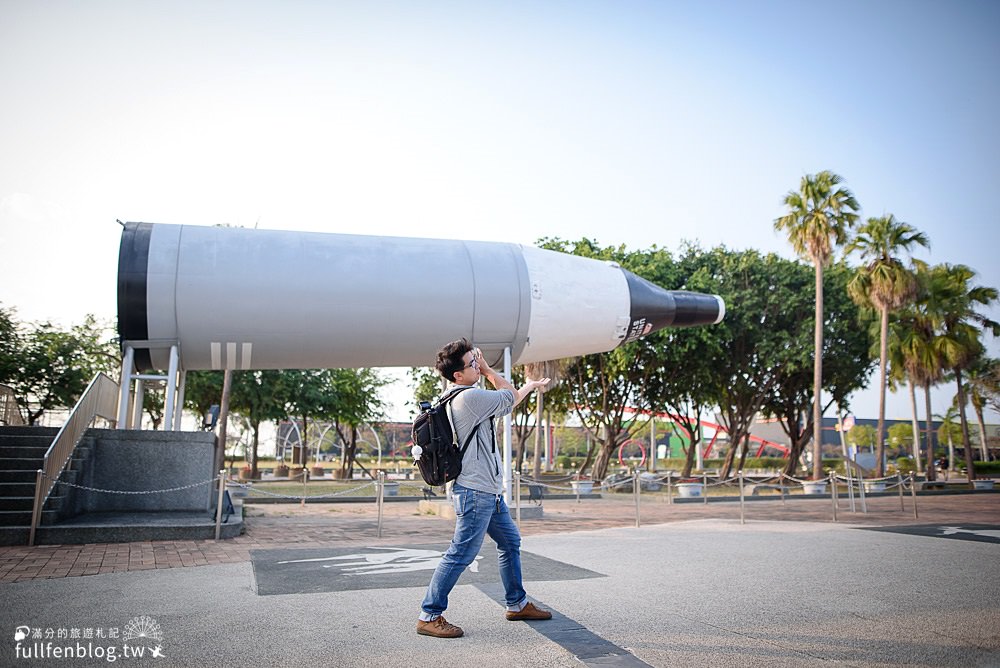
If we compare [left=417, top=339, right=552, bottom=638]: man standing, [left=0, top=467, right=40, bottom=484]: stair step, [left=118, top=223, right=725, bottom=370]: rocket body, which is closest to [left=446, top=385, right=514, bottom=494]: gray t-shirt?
[left=417, top=339, right=552, bottom=638]: man standing

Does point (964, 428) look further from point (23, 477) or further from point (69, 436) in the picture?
point (23, 477)

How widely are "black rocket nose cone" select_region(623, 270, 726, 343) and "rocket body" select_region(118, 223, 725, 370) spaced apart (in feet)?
1.11

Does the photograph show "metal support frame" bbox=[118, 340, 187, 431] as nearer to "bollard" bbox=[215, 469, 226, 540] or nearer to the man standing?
"bollard" bbox=[215, 469, 226, 540]

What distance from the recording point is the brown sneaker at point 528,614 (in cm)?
429

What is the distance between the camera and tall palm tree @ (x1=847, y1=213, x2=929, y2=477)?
1053 inches

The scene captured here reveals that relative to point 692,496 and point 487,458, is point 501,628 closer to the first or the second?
point 487,458

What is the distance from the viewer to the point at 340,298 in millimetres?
10016

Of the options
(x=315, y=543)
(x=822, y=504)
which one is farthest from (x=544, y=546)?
(x=822, y=504)

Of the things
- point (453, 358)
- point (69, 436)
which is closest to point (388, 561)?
point (453, 358)

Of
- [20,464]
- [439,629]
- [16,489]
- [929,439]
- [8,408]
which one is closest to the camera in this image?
[439,629]

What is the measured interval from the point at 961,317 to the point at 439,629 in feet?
125

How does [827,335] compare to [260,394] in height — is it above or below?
above

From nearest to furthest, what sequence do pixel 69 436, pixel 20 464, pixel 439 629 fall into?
pixel 439 629 < pixel 69 436 < pixel 20 464

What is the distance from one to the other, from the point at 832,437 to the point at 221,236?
323 feet
